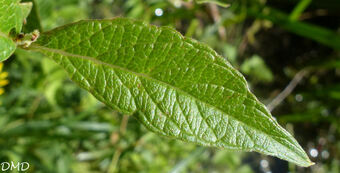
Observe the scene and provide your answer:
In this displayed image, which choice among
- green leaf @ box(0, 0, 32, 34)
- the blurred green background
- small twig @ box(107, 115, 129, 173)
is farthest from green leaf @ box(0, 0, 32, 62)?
small twig @ box(107, 115, 129, 173)

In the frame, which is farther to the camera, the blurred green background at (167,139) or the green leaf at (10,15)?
the blurred green background at (167,139)

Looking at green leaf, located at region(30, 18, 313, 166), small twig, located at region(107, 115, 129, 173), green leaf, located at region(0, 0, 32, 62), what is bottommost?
small twig, located at region(107, 115, 129, 173)

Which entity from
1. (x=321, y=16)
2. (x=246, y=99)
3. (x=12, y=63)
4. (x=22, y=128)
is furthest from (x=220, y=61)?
(x=321, y=16)

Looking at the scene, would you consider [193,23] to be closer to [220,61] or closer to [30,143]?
[30,143]

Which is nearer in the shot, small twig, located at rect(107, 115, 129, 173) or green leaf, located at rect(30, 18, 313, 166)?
green leaf, located at rect(30, 18, 313, 166)

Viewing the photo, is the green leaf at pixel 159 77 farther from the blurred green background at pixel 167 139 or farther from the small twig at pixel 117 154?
the small twig at pixel 117 154

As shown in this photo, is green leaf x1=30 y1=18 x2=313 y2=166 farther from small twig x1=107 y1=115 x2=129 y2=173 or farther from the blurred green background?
small twig x1=107 y1=115 x2=129 y2=173

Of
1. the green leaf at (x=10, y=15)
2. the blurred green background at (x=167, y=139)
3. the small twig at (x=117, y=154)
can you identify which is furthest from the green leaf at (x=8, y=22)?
the small twig at (x=117, y=154)
